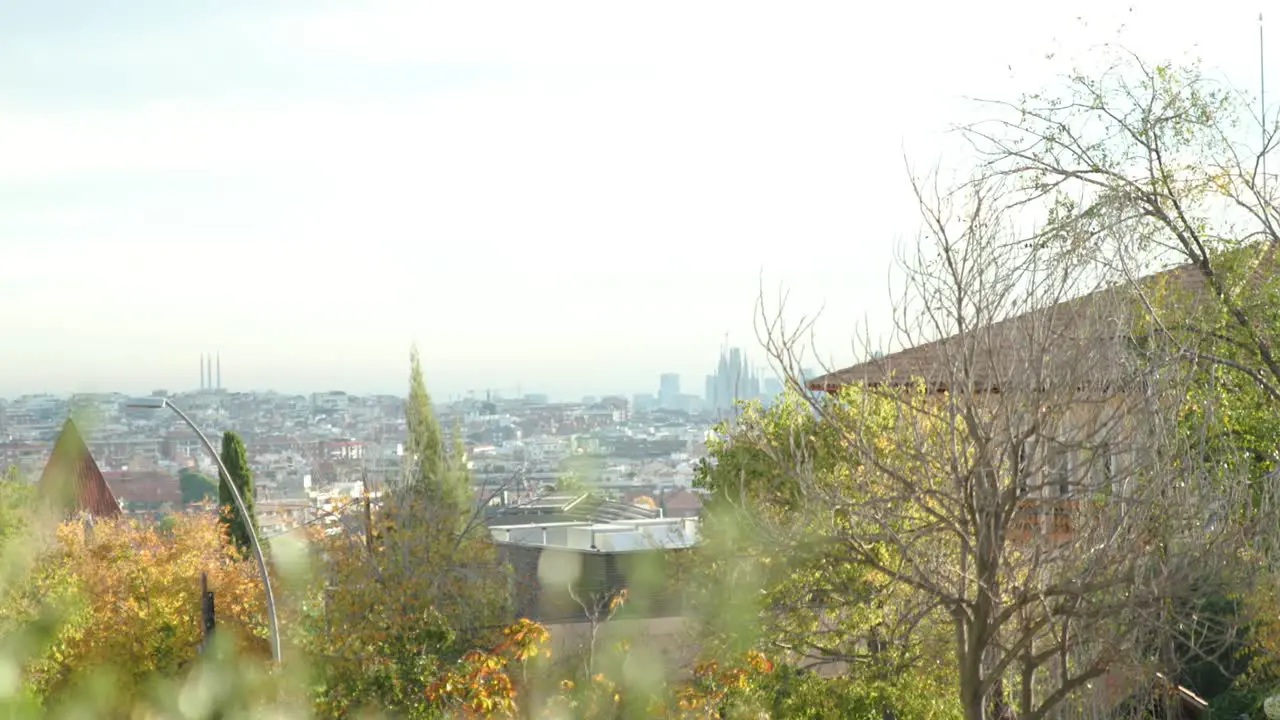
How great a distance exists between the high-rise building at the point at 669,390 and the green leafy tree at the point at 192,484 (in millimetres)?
68706

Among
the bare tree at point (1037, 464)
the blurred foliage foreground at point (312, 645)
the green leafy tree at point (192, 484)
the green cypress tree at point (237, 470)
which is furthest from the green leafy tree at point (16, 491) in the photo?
the green leafy tree at point (192, 484)

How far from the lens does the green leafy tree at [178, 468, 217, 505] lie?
241 ft

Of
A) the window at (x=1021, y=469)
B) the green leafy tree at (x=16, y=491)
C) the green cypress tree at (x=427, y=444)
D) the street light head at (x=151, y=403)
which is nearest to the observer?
the window at (x=1021, y=469)

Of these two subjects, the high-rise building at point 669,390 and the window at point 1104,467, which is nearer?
the window at point 1104,467

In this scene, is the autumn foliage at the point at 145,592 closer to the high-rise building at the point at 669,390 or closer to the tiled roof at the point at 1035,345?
the tiled roof at the point at 1035,345

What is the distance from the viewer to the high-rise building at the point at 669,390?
144 meters

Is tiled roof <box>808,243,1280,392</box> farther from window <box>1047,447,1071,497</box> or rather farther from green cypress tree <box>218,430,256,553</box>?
green cypress tree <box>218,430,256,553</box>

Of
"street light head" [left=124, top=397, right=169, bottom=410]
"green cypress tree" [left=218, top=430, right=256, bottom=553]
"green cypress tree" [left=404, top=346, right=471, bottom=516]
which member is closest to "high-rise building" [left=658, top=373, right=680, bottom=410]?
"green cypress tree" [left=404, top=346, right=471, bottom=516]

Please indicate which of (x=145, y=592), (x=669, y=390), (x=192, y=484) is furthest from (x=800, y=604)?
(x=669, y=390)

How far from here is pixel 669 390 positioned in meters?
152

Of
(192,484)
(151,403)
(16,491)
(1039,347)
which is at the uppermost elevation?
(151,403)

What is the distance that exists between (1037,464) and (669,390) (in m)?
142

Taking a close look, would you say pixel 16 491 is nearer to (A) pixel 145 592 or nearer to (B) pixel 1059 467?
(A) pixel 145 592

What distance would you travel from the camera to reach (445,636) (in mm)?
19266
